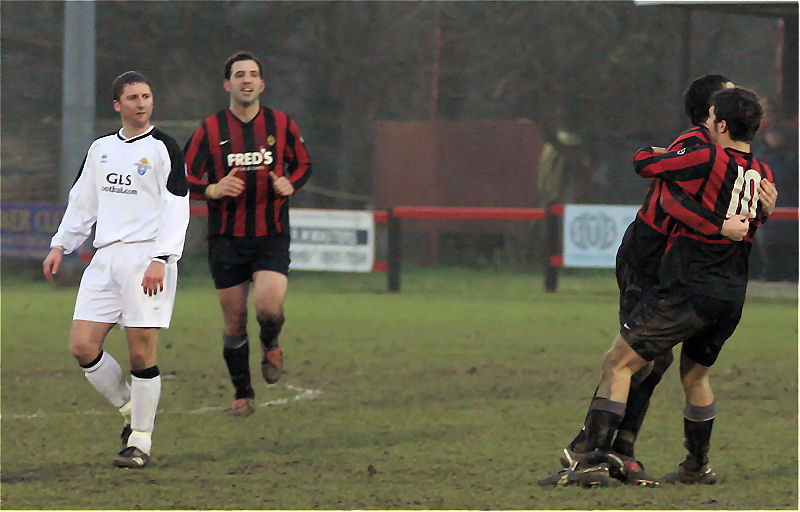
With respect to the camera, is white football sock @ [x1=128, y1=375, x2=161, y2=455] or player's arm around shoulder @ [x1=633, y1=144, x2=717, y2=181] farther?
white football sock @ [x1=128, y1=375, x2=161, y2=455]

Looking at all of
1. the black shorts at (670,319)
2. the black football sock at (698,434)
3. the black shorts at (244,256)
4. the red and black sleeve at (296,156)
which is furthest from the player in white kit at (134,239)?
the black football sock at (698,434)

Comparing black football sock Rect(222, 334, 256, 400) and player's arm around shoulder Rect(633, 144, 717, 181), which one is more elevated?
player's arm around shoulder Rect(633, 144, 717, 181)

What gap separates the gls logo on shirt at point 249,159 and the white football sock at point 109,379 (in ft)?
5.87

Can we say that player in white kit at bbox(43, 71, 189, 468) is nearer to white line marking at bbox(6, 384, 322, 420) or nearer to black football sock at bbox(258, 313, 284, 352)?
black football sock at bbox(258, 313, 284, 352)

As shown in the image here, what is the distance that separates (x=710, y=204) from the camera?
629cm

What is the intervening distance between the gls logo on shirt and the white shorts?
1.63 m

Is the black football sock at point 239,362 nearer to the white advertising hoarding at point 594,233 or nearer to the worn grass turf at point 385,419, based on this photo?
the worn grass turf at point 385,419

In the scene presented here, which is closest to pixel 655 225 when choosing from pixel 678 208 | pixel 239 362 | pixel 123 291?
pixel 678 208

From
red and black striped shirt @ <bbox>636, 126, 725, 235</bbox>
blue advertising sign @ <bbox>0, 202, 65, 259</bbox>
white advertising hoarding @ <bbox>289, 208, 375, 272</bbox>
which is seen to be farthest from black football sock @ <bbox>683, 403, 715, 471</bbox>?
blue advertising sign @ <bbox>0, 202, 65, 259</bbox>

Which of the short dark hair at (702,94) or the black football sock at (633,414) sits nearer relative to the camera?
the short dark hair at (702,94)

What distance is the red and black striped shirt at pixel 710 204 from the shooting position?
627cm

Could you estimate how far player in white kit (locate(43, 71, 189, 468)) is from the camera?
7.14 metres

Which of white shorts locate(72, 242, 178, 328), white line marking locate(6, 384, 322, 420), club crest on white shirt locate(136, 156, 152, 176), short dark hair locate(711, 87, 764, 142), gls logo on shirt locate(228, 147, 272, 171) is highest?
short dark hair locate(711, 87, 764, 142)

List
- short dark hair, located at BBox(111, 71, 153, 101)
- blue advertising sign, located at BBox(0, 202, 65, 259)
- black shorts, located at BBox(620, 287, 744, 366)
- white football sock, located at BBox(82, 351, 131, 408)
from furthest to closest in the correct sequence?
blue advertising sign, located at BBox(0, 202, 65, 259) < white football sock, located at BBox(82, 351, 131, 408) < short dark hair, located at BBox(111, 71, 153, 101) < black shorts, located at BBox(620, 287, 744, 366)
